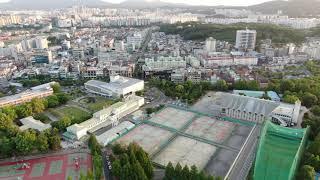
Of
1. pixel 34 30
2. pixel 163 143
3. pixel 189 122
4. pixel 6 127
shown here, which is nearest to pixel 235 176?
pixel 163 143

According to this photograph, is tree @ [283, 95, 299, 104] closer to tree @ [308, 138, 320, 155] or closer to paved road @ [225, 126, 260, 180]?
paved road @ [225, 126, 260, 180]

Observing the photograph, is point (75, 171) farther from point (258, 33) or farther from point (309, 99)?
point (258, 33)

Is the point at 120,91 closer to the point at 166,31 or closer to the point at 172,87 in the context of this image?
the point at 172,87

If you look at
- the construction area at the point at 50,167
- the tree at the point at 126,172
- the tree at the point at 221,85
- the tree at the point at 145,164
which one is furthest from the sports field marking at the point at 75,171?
the tree at the point at 221,85

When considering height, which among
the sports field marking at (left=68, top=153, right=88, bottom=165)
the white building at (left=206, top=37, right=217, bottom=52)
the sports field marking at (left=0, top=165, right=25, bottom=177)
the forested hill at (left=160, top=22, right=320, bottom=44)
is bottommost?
the sports field marking at (left=0, top=165, right=25, bottom=177)

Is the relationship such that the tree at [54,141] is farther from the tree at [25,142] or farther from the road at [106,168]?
the road at [106,168]

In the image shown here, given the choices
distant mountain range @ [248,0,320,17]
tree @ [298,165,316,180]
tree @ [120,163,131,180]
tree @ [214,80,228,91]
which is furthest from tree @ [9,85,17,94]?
distant mountain range @ [248,0,320,17]
